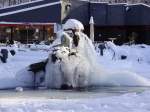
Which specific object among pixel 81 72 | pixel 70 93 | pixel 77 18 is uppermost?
pixel 77 18

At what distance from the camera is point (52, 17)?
73.3 m

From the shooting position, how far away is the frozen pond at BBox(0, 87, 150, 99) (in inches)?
456

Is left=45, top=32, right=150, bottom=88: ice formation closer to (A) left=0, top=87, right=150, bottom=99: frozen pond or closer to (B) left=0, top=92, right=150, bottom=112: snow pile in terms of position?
(A) left=0, top=87, right=150, bottom=99: frozen pond

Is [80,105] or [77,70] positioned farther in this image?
[77,70]

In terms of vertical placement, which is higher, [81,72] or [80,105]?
[81,72]

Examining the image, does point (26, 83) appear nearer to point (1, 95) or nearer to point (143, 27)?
point (1, 95)

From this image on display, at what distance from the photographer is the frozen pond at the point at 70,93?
38.0 ft

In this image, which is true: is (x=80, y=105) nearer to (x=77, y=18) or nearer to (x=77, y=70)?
(x=77, y=70)

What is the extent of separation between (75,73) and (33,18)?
5939cm

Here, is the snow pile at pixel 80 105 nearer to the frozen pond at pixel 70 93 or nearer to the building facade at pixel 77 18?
the frozen pond at pixel 70 93

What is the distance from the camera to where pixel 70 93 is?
40.6ft

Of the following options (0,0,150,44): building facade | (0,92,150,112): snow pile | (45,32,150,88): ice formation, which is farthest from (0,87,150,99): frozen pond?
(0,0,150,44): building facade

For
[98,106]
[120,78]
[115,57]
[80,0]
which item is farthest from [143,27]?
[98,106]

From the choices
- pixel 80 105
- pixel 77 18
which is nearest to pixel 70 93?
pixel 80 105
